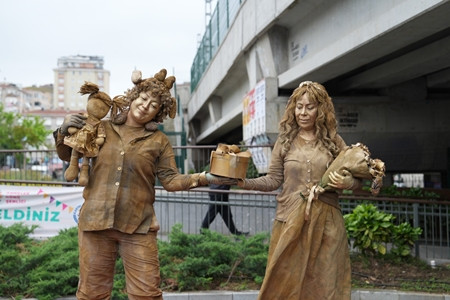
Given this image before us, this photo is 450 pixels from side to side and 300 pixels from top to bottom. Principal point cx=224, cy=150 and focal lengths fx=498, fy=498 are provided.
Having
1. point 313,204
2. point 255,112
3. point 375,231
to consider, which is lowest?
point 375,231

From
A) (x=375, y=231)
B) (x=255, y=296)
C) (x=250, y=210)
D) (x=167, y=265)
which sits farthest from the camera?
(x=250, y=210)

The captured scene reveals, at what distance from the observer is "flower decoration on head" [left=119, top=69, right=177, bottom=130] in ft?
13.3

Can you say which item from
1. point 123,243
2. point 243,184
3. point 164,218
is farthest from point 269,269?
point 164,218

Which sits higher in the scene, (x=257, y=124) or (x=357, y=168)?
(x=257, y=124)

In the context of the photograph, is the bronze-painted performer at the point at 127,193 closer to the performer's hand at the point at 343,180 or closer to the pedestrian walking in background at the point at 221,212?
the performer's hand at the point at 343,180

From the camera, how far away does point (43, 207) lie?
9.31 m

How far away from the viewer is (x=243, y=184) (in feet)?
13.3

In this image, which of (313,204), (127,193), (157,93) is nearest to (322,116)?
(313,204)

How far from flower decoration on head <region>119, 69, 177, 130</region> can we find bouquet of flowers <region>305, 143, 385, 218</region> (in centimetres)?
138

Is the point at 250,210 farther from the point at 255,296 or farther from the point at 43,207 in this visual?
the point at 43,207

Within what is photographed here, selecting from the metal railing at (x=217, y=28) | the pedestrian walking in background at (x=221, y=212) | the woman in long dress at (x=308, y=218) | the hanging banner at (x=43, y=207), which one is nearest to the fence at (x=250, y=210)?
the pedestrian walking in background at (x=221, y=212)

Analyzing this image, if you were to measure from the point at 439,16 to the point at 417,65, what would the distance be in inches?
157

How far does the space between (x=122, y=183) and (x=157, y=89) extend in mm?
809

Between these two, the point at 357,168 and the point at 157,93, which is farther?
the point at 157,93
